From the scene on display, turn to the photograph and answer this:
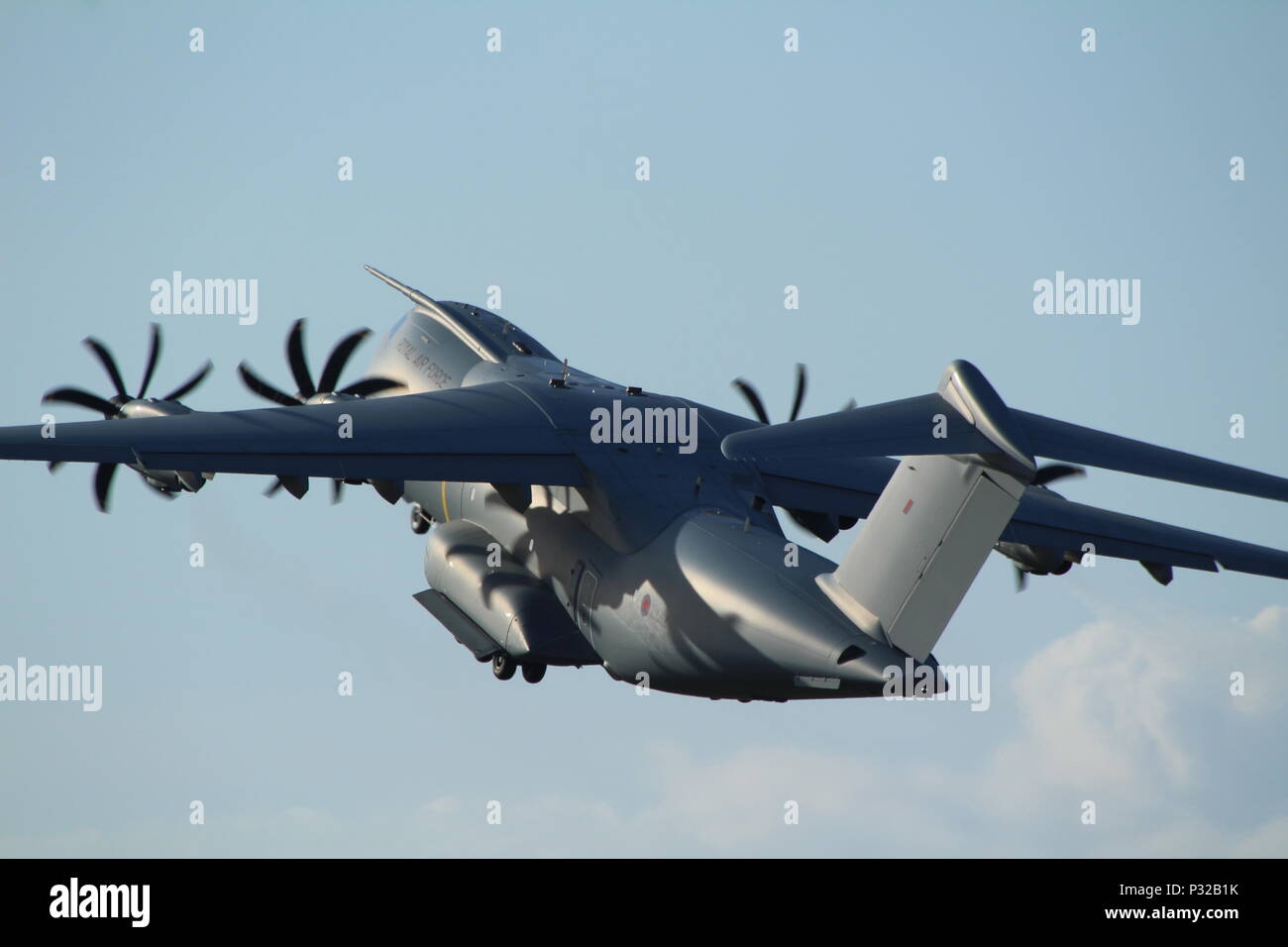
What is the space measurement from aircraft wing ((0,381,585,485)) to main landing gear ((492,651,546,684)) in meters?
3.34

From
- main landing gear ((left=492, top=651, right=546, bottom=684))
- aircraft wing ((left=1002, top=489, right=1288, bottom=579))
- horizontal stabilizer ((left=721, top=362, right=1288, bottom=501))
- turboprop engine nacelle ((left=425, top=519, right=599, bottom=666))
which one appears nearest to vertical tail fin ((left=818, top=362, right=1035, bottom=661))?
horizontal stabilizer ((left=721, top=362, right=1288, bottom=501))

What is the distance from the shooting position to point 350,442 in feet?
79.5

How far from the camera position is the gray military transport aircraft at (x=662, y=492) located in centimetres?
1862

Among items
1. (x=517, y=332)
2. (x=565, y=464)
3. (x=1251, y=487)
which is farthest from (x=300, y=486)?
(x=1251, y=487)

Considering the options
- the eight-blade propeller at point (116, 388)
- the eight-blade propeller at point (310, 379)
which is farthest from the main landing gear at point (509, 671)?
the eight-blade propeller at point (116, 388)

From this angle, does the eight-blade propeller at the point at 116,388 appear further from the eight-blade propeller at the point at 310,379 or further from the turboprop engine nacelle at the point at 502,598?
the turboprop engine nacelle at the point at 502,598

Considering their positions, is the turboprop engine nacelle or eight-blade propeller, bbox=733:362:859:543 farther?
Answer: eight-blade propeller, bbox=733:362:859:543

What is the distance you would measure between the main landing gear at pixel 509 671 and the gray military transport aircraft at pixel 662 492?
33 mm

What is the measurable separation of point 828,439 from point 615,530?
7.15 metres

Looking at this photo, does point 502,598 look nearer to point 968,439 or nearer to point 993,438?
point 968,439

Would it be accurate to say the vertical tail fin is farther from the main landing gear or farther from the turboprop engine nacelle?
the main landing gear

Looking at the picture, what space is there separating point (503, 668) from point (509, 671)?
0.10 m

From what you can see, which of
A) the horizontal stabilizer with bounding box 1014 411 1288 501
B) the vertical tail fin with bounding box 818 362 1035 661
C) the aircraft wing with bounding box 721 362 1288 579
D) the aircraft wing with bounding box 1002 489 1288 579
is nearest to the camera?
the aircraft wing with bounding box 721 362 1288 579

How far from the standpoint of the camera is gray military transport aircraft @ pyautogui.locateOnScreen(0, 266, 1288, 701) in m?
18.6
